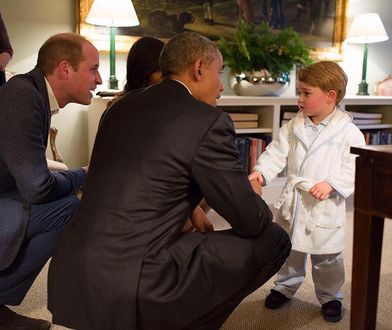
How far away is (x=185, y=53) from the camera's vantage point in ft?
4.11

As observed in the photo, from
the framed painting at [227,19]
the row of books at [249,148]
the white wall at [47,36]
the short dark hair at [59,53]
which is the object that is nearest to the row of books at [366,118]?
the framed painting at [227,19]

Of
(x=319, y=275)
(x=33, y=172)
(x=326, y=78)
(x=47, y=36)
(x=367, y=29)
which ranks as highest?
(x=367, y=29)

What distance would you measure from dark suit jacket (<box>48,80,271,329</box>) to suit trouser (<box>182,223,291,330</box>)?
7 centimetres

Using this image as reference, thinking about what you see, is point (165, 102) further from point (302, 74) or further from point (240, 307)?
point (240, 307)

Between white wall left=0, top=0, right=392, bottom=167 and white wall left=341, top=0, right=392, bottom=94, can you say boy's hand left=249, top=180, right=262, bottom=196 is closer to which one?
white wall left=0, top=0, right=392, bottom=167

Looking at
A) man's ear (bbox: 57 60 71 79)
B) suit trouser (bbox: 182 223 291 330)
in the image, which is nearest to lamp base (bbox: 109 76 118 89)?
man's ear (bbox: 57 60 71 79)

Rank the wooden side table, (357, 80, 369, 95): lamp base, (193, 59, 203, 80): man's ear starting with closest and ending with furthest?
the wooden side table < (193, 59, 203, 80): man's ear < (357, 80, 369, 95): lamp base

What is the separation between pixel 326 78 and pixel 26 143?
1056mm

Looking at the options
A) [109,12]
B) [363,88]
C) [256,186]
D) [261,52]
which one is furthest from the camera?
[363,88]

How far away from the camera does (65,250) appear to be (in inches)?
46.7

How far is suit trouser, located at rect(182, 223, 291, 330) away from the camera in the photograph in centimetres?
127

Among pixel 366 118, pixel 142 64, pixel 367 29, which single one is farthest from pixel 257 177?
pixel 367 29

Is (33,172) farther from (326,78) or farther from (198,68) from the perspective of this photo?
(326,78)

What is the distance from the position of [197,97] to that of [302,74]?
642 millimetres
